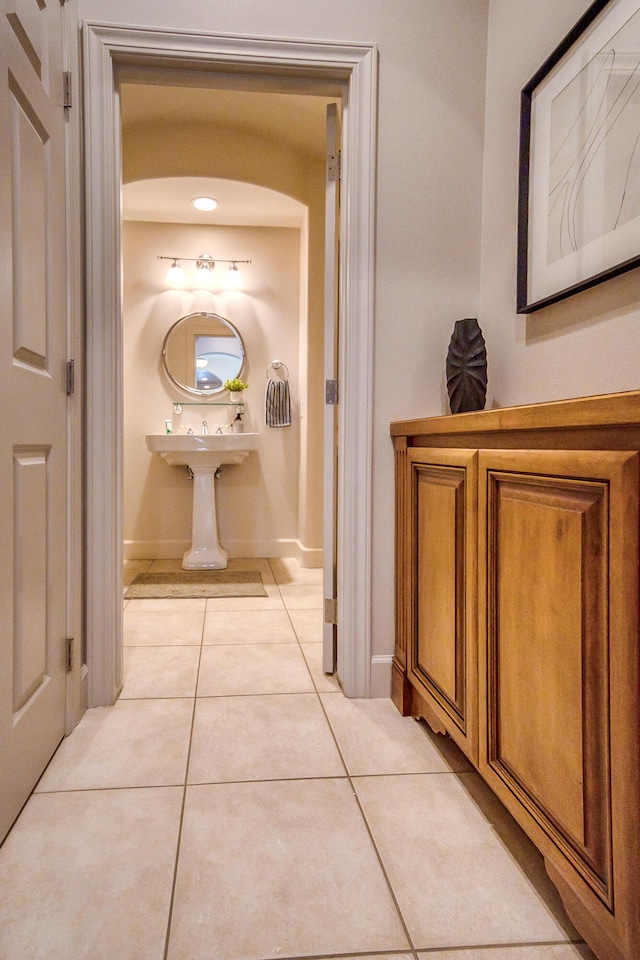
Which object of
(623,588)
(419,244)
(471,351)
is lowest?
(623,588)

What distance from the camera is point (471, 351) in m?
1.73

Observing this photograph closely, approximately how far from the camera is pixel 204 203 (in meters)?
3.86

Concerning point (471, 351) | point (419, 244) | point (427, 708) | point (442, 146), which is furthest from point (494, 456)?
point (442, 146)

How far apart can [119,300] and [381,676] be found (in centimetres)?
142

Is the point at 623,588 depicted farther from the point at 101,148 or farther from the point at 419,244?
the point at 101,148

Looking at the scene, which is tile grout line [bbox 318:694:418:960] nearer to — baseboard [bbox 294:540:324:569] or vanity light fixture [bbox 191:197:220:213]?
baseboard [bbox 294:540:324:569]

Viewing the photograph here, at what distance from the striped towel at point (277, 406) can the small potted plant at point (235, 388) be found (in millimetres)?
189

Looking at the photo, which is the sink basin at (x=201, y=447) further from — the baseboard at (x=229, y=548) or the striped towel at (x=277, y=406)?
the baseboard at (x=229, y=548)

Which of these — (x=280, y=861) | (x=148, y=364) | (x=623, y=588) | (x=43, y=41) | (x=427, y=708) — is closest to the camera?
(x=623, y=588)

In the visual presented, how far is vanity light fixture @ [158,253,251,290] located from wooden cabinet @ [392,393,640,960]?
323 centimetres

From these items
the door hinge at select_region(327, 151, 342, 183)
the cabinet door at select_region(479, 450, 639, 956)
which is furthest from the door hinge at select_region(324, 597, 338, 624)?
the door hinge at select_region(327, 151, 342, 183)

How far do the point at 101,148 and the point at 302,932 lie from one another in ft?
6.39

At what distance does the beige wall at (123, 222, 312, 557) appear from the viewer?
14.0 ft

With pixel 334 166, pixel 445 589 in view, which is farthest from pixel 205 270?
pixel 445 589
